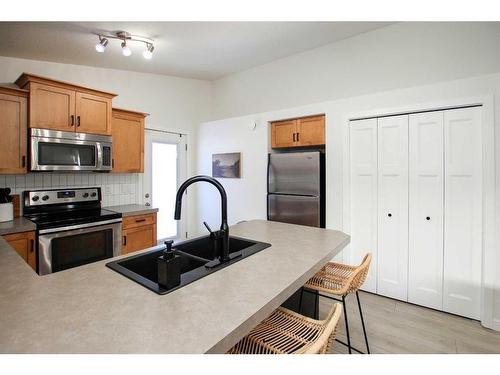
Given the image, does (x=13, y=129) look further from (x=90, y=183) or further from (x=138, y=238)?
(x=138, y=238)

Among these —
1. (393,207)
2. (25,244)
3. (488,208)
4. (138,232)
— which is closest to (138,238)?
(138,232)

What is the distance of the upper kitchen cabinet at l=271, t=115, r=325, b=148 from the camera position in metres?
3.15

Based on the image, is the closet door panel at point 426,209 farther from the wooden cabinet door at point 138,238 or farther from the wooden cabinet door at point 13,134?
the wooden cabinet door at point 13,134

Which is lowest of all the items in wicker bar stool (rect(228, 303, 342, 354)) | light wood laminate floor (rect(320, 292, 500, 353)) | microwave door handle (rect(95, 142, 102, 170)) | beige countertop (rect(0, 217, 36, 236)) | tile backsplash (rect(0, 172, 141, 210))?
light wood laminate floor (rect(320, 292, 500, 353))

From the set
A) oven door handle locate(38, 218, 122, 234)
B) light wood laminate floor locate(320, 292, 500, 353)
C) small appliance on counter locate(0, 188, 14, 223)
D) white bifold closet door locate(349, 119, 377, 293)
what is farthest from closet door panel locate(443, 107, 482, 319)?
small appliance on counter locate(0, 188, 14, 223)

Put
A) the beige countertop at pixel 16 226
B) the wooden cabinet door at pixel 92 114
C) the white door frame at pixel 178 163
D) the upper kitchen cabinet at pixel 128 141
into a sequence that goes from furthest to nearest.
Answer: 1. the white door frame at pixel 178 163
2. the upper kitchen cabinet at pixel 128 141
3. the wooden cabinet door at pixel 92 114
4. the beige countertop at pixel 16 226

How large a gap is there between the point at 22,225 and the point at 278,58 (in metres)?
3.59

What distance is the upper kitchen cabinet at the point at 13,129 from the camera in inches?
93.6

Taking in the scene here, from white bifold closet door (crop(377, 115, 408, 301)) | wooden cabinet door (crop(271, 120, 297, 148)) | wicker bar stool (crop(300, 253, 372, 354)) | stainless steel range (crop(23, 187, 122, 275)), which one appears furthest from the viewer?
wooden cabinet door (crop(271, 120, 297, 148))

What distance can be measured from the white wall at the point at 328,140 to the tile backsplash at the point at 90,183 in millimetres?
1166

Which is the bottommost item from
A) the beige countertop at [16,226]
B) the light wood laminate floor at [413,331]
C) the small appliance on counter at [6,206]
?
the light wood laminate floor at [413,331]

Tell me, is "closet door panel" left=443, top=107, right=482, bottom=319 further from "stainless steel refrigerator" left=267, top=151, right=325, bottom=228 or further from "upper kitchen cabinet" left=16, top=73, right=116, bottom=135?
"upper kitchen cabinet" left=16, top=73, right=116, bottom=135

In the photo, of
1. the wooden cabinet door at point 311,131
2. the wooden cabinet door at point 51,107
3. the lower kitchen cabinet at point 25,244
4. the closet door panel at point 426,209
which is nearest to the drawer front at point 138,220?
the lower kitchen cabinet at point 25,244

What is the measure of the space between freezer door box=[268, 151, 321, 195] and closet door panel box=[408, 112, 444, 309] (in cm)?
95
